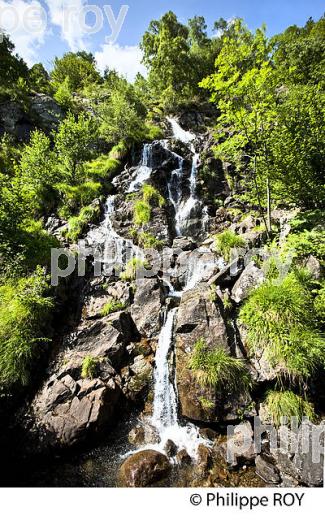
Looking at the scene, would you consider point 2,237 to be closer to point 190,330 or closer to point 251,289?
point 190,330

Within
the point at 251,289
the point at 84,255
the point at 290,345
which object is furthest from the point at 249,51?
the point at 84,255

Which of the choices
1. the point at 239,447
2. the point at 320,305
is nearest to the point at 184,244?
the point at 320,305

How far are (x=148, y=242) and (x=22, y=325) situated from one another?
6.02m

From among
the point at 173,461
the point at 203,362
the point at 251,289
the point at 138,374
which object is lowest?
the point at 173,461

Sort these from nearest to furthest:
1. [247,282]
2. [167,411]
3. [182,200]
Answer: [167,411]
[247,282]
[182,200]

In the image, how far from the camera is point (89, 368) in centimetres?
645

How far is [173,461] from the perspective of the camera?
16.8ft

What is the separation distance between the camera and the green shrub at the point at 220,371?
5613 millimetres

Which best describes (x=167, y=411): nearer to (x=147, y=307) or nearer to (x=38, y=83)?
(x=147, y=307)

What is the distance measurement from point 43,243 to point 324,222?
9.53 m

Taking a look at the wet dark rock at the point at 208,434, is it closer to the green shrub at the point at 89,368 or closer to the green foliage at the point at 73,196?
the green shrub at the point at 89,368

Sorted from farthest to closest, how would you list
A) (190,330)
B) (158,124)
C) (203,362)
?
(158,124)
(190,330)
(203,362)

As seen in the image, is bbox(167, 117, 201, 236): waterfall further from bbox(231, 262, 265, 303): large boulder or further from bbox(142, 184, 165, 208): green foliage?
bbox(231, 262, 265, 303): large boulder

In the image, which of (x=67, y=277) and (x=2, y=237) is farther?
(x=67, y=277)
